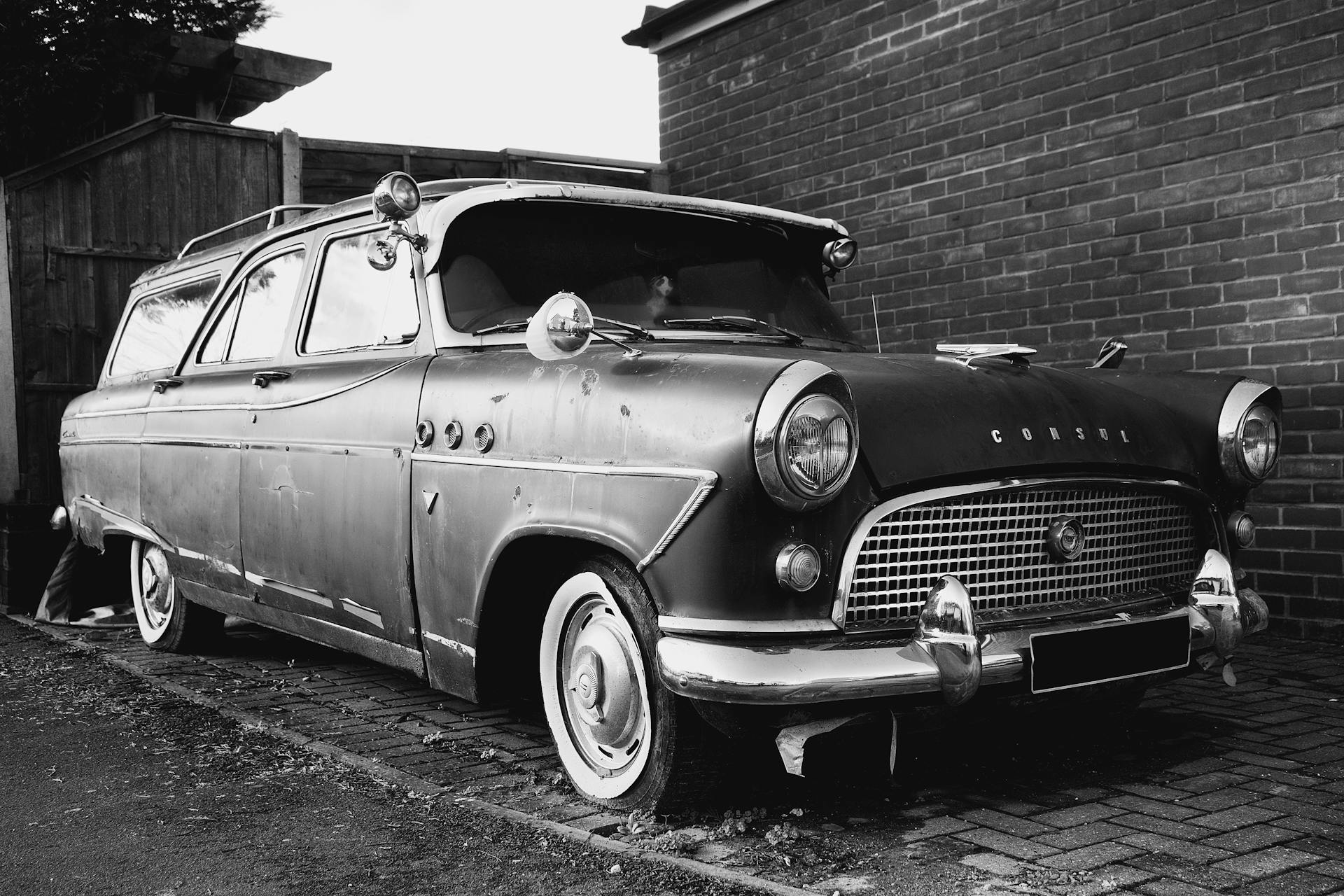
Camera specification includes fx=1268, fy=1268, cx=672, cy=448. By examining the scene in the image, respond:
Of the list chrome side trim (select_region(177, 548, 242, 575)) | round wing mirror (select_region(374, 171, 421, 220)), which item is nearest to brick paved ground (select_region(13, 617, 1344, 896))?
chrome side trim (select_region(177, 548, 242, 575))

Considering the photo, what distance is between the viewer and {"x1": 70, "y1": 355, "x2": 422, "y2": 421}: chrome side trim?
4.07 m

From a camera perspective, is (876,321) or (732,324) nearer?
(732,324)

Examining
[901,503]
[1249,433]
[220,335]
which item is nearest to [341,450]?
[220,335]

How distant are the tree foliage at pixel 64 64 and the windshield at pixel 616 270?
5.66 meters

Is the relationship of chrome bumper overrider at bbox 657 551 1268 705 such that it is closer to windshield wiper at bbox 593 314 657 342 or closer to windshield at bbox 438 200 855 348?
windshield wiper at bbox 593 314 657 342

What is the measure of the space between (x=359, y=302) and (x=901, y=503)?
2.26 metres

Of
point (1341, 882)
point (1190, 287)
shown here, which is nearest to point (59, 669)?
point (1341, 882)

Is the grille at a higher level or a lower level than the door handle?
lower

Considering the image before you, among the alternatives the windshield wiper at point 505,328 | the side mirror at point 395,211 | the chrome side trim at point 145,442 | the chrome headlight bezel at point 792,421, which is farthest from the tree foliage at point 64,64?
the chrome headlight bezel at point 792,421

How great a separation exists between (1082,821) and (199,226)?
7.77 metres

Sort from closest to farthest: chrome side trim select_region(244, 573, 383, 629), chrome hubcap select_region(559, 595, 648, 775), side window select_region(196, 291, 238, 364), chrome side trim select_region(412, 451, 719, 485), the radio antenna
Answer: chrome side trim select_region(412, 451, 719, 485) < chrome hubcap select_region(559, 595, 648, 775) < chrome side trim select_region(244, 573, 383, 629) < the radio antenna < side window select_region(196, 291, 238, 364)

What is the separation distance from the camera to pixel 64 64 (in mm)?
8297

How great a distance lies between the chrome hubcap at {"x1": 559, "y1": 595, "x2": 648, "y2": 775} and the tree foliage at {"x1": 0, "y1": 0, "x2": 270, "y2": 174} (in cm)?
676

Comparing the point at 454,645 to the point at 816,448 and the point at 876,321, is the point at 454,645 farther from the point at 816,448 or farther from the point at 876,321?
the point at 876,321
